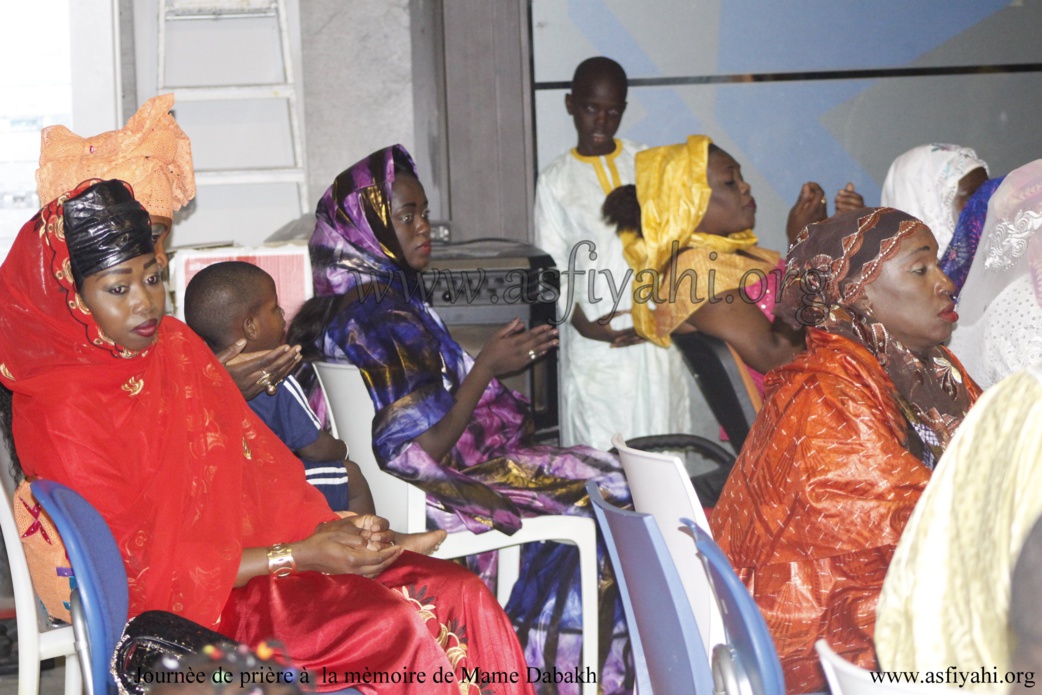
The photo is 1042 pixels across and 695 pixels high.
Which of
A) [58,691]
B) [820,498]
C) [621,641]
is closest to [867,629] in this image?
[820,498]

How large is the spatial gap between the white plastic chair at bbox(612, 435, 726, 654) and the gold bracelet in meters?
0.63

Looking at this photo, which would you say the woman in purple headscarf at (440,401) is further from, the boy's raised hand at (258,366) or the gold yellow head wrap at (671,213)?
the gold yellow head wrap at (671,213)

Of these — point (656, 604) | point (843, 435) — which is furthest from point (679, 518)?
point (843, 435)

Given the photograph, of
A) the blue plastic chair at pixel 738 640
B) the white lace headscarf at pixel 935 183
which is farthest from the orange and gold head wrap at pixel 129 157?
the white lace headscarf at pixel 935 183

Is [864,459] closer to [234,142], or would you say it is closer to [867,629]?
[867,629]

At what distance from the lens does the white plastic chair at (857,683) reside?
3.19 ft

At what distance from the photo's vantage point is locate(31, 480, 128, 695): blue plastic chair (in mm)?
1481

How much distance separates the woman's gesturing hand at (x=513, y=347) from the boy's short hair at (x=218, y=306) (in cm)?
55

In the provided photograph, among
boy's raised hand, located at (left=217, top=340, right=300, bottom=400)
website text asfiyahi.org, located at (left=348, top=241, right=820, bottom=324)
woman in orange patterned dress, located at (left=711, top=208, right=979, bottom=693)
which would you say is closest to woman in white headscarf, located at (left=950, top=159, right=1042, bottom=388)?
woman in orange patterned dress, located at (left=711, top=208, right=979, bottom=693)

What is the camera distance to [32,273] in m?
1.83

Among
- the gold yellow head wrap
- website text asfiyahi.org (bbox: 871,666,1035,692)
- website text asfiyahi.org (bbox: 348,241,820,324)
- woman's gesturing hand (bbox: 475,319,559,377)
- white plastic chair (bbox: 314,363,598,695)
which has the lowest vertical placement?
white plastic chair (bbox: 314,363,598,695)

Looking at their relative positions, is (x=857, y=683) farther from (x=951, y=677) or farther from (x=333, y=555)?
(x=333, y=555)

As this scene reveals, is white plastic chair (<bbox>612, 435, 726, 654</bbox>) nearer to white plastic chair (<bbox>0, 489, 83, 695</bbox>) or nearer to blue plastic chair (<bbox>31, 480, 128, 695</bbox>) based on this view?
blue plastic chair (<bbox>31, 480, 128, 695</bbox>)

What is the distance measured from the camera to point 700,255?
10.1ft
